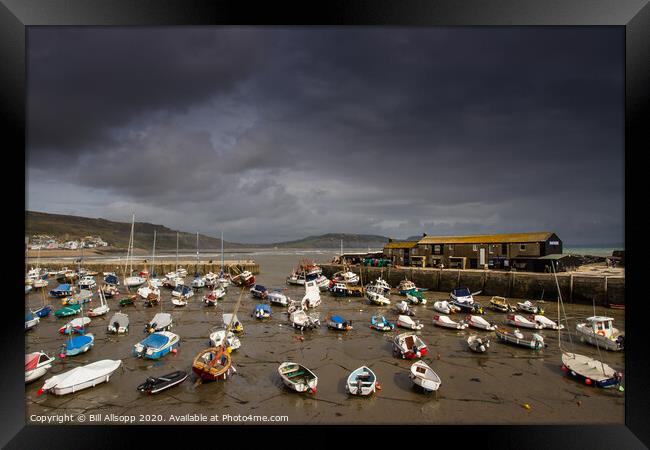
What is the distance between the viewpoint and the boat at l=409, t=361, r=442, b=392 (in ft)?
25.7

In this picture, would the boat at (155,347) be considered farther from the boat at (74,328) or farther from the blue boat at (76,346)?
the boat at (74,328)

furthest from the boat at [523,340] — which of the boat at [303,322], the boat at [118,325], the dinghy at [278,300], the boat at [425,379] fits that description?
the boat at [118,325]

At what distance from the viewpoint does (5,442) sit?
450 cm

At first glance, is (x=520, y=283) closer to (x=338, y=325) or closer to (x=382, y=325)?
(x=382, y=325)

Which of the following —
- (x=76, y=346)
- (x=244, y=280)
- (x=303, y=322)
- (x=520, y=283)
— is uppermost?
(x=520, y=283)

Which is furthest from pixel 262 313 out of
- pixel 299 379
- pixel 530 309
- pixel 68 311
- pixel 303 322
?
pixel 530 309

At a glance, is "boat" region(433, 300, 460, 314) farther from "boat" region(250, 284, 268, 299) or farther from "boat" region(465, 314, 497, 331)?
"boat" region(250, 284, 268, 299)

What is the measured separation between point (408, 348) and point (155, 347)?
938cm

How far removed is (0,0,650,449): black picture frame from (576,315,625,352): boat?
8.61m

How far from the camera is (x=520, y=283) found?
851 inches

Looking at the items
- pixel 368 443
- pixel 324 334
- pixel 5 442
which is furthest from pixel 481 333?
pixel 5 442

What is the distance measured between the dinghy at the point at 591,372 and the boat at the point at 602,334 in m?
2.73

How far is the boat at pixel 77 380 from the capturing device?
7906 millimetres

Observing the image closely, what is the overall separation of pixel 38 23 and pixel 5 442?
6852 mm
